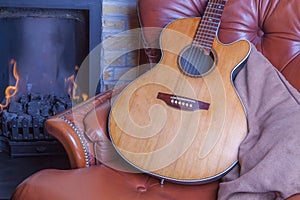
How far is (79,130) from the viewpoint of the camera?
1.11 meters

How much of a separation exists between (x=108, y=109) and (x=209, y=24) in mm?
445

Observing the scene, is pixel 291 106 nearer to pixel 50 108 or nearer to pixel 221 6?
pixel 221 6

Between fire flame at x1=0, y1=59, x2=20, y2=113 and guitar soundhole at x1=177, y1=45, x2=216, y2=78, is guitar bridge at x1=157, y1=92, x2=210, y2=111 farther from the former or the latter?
fire flame at x1=0, y1=59, x2=20, y2=113

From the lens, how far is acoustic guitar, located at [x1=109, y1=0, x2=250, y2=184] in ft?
3.49

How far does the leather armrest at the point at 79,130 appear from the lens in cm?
108

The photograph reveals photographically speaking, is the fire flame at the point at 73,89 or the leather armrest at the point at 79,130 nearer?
the leather armrest at the point at 79,130

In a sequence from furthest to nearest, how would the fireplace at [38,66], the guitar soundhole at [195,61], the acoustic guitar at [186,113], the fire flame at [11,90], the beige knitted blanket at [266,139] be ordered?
the fire flame at [11,90] < the fireplace at [38,66] < the guitar soundhole at [195,61] < the acoustic guitar at [186,113] < the beige knitted blanket at [266,139]

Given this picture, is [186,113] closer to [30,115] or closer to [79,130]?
[79,130]

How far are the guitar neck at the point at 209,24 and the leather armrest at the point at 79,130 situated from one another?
38 cm

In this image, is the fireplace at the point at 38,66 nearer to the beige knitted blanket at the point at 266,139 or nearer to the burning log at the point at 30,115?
Result: the burning log at the point at 30,115

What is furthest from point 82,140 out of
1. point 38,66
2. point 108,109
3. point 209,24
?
point 38,66

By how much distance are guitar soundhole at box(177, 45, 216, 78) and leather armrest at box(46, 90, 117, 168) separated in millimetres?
290

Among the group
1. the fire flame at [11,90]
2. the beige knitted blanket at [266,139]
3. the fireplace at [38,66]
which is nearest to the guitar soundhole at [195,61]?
the beige knitted blanket at [266,139]

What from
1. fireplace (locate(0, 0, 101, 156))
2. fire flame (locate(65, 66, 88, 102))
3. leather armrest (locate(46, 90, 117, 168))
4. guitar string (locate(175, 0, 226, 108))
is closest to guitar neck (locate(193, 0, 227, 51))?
guitar string (locate(175, 0, 226, 108))
